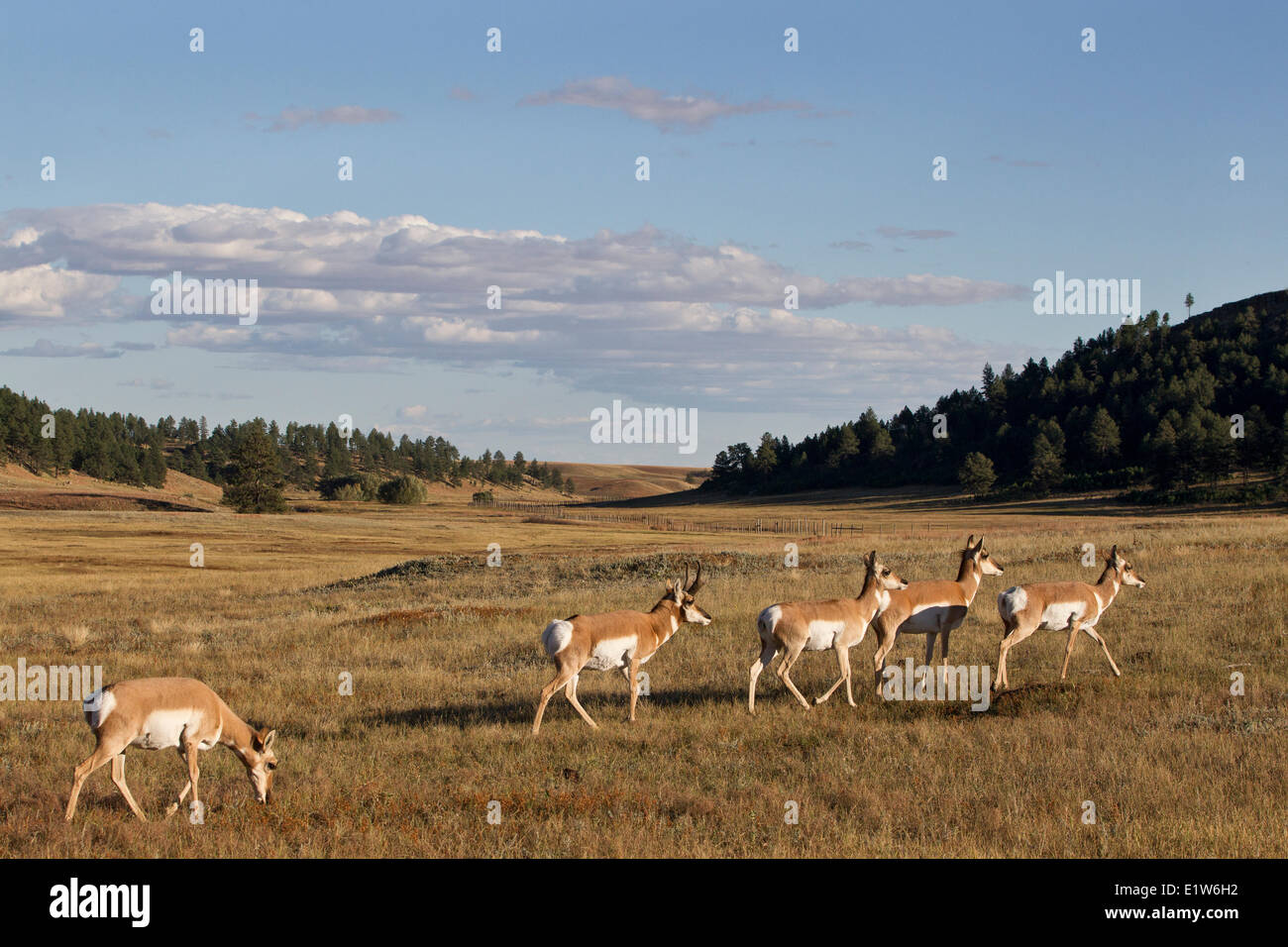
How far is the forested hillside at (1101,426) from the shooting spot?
11056 cm

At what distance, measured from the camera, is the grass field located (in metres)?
9.08

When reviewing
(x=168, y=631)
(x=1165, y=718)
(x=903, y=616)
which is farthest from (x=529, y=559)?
(x=1165, y=718)

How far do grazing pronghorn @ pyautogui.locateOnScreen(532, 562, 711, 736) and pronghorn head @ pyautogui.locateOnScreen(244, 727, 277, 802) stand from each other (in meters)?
3.52

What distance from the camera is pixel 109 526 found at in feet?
269

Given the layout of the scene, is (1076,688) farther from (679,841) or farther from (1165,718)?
(679,841)

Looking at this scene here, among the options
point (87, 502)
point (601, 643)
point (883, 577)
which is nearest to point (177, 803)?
point (601, 643)

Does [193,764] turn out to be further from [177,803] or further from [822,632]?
[822,632]

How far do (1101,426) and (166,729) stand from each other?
13646 cm

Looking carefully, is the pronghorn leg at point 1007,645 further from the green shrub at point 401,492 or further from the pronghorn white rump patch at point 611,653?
the green shrub at point 401,492

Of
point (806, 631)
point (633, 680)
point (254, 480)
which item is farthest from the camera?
point (254, 480)

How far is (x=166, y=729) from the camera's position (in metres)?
9.95

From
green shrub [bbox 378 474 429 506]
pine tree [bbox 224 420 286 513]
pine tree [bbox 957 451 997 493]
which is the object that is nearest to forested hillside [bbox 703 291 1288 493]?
pine tree [bbox 957 451 997 493]
